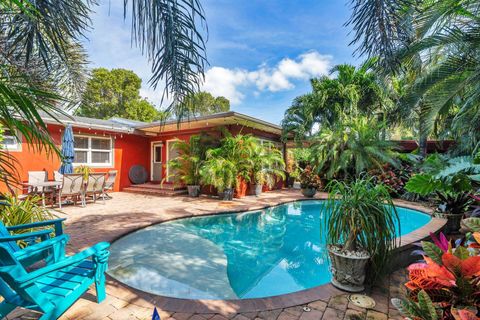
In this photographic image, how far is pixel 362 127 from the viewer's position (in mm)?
10641

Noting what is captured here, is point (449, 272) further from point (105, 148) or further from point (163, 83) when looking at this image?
point (105, 148)

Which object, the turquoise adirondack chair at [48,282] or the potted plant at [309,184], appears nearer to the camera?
the turquoise adirondack chair at [48,282]

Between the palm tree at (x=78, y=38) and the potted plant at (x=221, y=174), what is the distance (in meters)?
6.05

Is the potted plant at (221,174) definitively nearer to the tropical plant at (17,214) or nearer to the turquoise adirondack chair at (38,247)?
the tropical plant at (17,214)

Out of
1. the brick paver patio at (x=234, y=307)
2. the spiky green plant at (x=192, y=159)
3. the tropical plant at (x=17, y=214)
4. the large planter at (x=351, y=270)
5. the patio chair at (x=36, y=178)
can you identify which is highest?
the spiky green plant at (x=192, y=159)

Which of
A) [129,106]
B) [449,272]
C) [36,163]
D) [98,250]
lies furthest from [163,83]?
[129,106]

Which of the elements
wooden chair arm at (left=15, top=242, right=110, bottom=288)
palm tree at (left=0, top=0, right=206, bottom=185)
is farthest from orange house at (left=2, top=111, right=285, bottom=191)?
wooden chair arm at (left=15, top=242, right=110, bottom=288)

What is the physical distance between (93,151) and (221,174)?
21.4 ft

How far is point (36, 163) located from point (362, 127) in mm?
13322

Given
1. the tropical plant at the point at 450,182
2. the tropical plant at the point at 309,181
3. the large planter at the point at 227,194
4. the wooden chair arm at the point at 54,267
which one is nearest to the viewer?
the wooden chair arm at the point at 54,267

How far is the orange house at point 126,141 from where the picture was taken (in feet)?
29.9

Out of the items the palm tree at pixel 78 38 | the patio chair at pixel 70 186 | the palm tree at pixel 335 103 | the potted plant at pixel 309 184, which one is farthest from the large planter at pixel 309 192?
the palm tree at pixel 78 38

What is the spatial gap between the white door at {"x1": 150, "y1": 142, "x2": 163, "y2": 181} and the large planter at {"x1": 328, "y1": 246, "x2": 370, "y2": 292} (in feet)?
37.8

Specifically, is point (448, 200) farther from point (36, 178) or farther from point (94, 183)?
point (36, 178)
